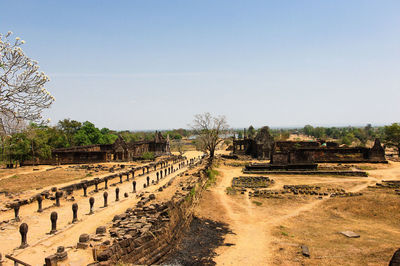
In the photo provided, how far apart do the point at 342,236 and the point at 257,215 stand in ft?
16.7

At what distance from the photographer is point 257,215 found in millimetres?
16422

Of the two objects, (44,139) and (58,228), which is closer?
(58,228)

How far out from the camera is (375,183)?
25297 mm

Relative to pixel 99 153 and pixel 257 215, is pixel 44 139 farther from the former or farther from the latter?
pixel 257 215

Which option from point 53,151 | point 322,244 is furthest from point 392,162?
point 53,151

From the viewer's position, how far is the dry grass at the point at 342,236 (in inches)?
401

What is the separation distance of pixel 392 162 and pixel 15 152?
54122 mm

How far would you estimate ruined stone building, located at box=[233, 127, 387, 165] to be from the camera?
33.4 meters

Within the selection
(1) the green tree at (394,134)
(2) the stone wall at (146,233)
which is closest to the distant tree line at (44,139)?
(2) the stone wall at (146,233)

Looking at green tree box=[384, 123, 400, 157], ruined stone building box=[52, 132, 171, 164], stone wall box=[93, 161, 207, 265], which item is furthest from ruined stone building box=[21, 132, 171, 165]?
green tree box=[384, 123, 400, 157]

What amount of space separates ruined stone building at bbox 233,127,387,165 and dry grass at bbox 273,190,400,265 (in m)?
14.7

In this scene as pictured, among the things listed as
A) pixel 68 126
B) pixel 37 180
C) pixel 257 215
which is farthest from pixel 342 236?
pixel 68 126

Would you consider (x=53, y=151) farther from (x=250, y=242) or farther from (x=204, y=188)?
(x=250, y=242)

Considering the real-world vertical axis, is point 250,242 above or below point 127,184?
below
